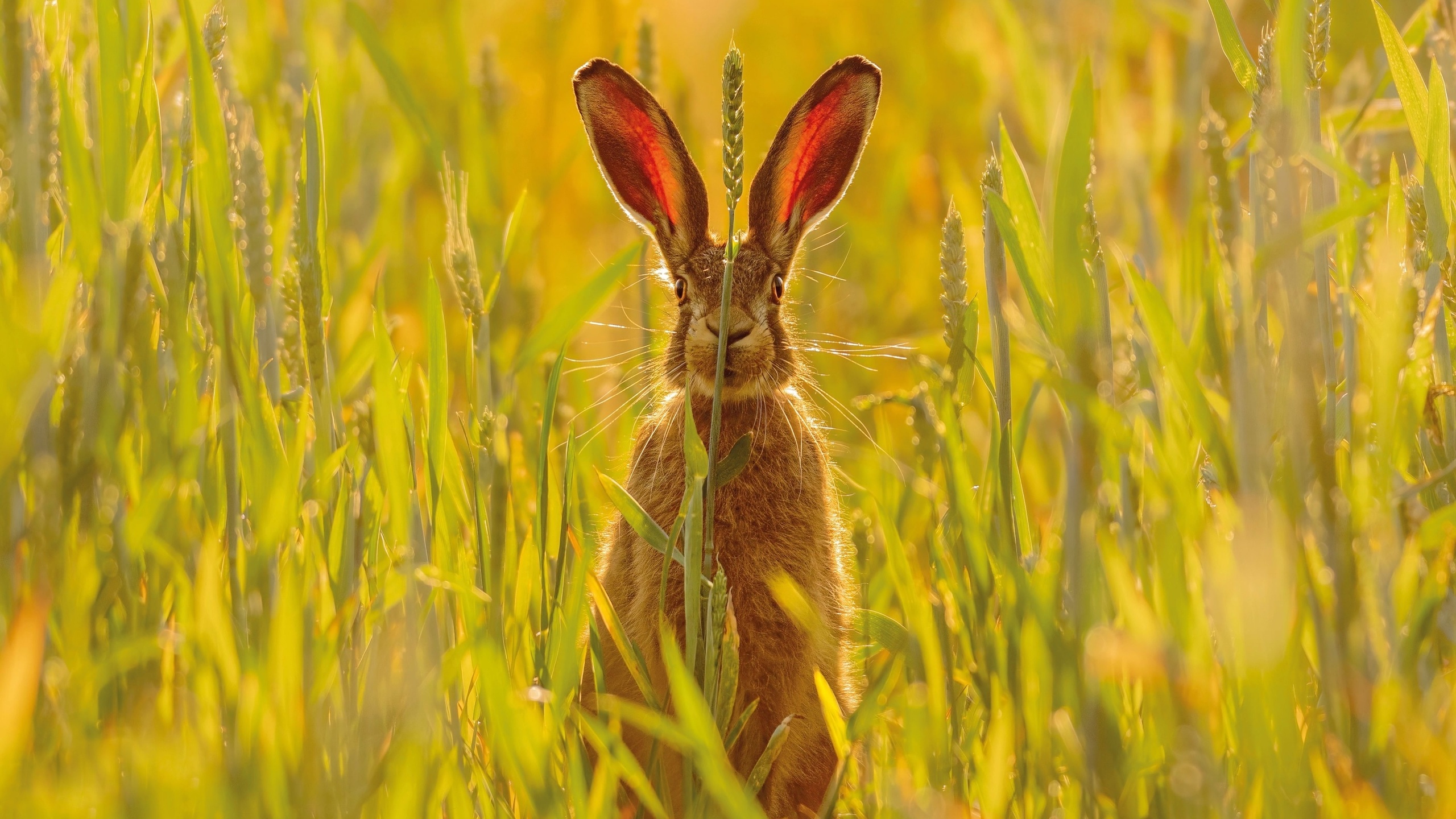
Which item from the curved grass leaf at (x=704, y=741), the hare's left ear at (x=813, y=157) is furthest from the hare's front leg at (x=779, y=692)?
the curved grass leaf at (x=704, y=741)

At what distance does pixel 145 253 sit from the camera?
198 centimetres

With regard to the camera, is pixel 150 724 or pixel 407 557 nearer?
pixel 150 724

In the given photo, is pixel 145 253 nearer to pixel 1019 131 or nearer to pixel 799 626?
pixel 799 626

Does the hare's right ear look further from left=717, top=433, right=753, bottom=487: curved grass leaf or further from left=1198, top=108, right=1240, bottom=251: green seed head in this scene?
left=1198, top=108, right=1240, bottom=251: green seed head

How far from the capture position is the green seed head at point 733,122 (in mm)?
1919

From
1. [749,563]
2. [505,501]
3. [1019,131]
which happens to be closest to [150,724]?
[505,501]

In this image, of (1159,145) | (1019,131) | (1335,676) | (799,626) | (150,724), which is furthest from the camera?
(1019,131)

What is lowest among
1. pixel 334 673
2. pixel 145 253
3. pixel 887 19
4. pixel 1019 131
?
pixel 334 673

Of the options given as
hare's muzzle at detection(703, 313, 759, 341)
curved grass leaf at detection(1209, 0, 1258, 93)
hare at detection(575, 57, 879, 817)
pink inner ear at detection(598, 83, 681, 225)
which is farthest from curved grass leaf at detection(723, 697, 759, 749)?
pink inner ear at detection(598, 83, 681, 225)

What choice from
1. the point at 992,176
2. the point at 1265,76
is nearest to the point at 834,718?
the point at 992,176

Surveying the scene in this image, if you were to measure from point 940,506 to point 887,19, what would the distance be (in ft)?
14.6

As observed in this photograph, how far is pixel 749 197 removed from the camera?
323 cm

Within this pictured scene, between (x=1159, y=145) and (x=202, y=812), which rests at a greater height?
(x=1159, y=145)

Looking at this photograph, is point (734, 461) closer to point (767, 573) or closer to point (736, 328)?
point (736, 328)
